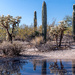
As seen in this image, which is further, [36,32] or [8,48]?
[36,32]

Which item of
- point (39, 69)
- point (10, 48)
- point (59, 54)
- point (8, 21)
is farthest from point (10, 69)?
point (8, 21)

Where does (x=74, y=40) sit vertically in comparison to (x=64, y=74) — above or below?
above

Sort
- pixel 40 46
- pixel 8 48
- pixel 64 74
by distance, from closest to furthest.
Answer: pixel 64 74
pixel 8 48
pixel 40 46

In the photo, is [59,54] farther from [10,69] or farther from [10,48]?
[10,69]

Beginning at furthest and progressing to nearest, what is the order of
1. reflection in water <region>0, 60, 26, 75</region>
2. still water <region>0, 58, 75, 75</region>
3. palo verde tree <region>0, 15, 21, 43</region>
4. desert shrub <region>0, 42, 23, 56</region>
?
1. palo verde tree <region>0, 15, 21, 43</region>
2. desert shrub <region>0, 42, 23, 56</region>
3. reflection in water <region>0, 60, 26, 75</region>
4. still water <region>0, 58, 75, 75</region>

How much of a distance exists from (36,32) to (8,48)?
13.6 meters

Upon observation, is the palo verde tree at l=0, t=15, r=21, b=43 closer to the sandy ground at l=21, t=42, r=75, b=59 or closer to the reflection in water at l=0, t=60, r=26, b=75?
the sandy ground at l=21, t=42, r=75, b=59

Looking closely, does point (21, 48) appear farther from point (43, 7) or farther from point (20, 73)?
point (43, 7)

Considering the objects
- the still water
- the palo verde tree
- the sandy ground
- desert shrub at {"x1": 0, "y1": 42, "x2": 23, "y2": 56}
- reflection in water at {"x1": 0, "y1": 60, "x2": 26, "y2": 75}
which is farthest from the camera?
the palo verde tree

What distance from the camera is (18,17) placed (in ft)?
62.3

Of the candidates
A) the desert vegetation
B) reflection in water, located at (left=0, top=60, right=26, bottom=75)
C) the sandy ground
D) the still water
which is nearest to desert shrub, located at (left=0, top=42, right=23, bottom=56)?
the desert vegetation

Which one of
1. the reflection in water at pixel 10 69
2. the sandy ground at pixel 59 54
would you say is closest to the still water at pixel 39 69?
the reflection in water at pixel 10 69

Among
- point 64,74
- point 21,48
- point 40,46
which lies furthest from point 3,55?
point 64,74

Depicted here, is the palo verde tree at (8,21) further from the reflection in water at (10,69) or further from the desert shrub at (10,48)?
the reflection in water at (10,69)
